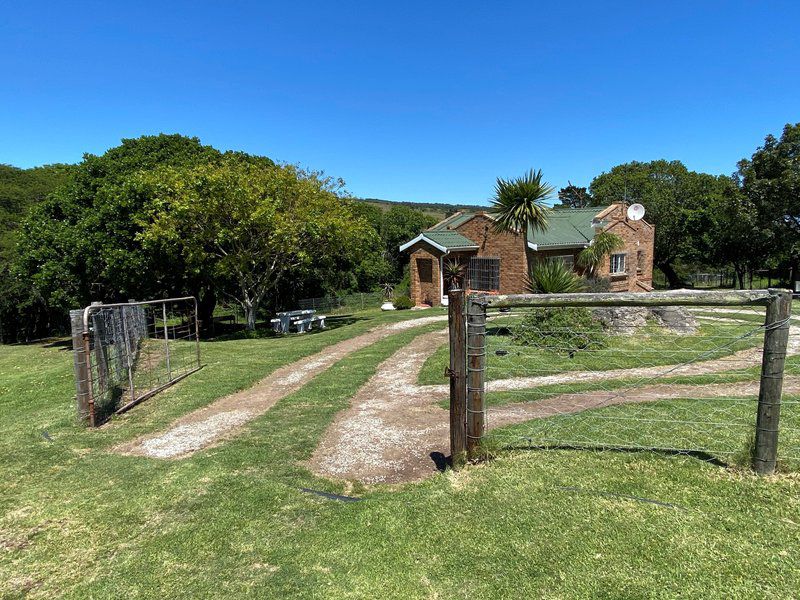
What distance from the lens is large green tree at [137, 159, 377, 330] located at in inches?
653

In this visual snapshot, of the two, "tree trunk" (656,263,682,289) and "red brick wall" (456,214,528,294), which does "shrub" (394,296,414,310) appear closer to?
"red brick wall" (456,214,528,294)

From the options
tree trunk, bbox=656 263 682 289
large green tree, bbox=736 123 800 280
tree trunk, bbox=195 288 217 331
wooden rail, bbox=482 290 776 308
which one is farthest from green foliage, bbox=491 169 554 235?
tree trunk, bbox=656 263 682 289

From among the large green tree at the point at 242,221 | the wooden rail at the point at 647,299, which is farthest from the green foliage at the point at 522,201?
the wooden rail at the point at 647,299

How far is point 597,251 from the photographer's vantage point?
20.4m

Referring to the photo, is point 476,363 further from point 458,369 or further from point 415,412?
point 415,412

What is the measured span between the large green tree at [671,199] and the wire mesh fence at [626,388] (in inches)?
1052

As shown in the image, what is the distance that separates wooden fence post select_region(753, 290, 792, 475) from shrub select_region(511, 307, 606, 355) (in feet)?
20.7

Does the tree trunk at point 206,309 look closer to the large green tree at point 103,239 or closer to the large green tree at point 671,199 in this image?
the large green tree at point 103,239

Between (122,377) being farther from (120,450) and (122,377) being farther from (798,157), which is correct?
(798,157)

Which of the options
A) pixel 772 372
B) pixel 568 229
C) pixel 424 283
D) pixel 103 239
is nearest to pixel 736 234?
pixel 568 229

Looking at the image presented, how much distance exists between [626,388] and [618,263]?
18.1 m

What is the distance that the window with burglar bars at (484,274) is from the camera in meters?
21.8

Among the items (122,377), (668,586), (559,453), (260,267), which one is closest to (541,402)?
(559,453)

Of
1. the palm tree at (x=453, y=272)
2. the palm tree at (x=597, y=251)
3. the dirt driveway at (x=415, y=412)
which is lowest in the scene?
the dirt driveway at (x=415, y=412)
